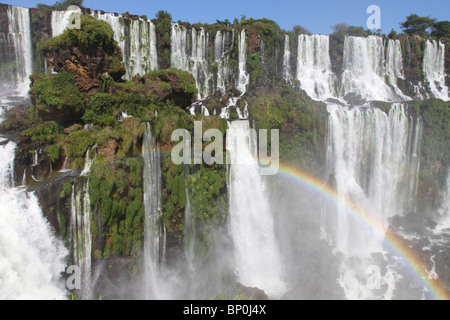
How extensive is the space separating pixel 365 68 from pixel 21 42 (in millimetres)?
27407

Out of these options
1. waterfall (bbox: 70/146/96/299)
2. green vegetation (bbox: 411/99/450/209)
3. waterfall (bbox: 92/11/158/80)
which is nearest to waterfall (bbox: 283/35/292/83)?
green vegetation (bbox: 411/99/450/209)

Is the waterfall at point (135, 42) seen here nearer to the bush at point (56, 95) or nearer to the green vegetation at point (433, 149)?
the bush at point (56, 95)

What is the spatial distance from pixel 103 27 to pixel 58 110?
15.7ft

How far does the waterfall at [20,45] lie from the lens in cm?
2016

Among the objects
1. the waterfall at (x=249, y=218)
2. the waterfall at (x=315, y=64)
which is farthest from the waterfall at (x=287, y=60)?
the waterfall at (x=249, y=218)

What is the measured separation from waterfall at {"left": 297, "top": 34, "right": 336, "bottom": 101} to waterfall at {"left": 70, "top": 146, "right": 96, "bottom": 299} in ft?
68.1

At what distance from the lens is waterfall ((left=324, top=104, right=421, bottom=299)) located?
20.8 m

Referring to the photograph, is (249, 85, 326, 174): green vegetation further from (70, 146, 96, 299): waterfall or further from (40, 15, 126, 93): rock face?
(70, 146, 96, 299): waterfall

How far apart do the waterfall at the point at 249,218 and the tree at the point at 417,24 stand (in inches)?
1354

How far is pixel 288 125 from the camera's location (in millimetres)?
20219

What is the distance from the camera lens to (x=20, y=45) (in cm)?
2044

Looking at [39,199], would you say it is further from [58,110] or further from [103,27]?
[103,27]

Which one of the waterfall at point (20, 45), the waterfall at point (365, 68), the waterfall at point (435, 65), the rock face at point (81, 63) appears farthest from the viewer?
the waterfall at point (435, 65)

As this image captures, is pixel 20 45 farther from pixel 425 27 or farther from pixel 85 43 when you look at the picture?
pixel 425 27
